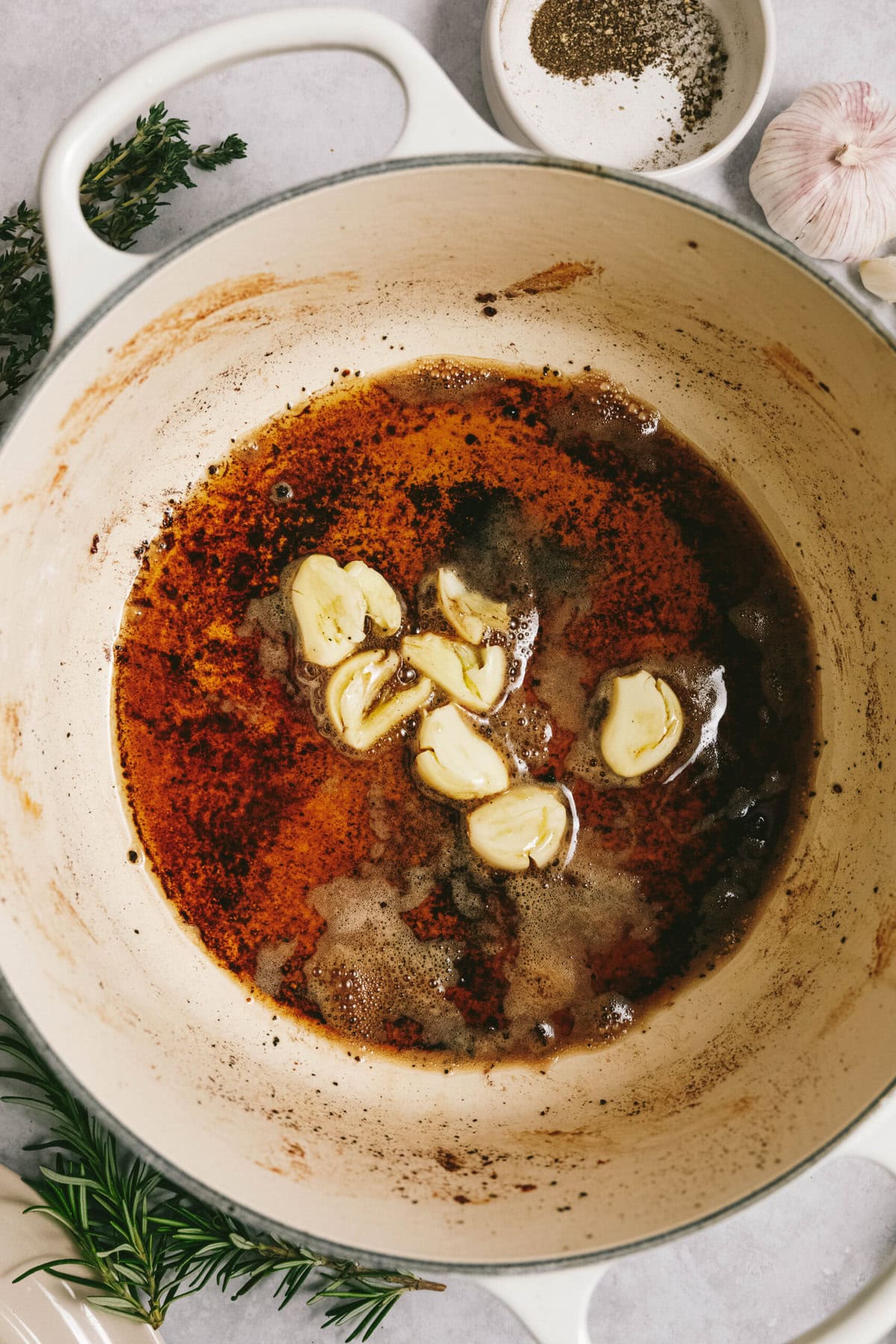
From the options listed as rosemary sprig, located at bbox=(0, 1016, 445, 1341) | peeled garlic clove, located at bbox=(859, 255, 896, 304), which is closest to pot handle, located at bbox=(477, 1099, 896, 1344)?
rosemary sprig, located at bbox=(0, 1016, 445, 1341)

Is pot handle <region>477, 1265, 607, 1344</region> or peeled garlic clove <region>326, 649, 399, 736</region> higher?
peeled garlic clove <region>326, 649, 399, 736</region>

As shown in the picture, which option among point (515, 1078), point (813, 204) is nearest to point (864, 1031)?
point (515, 1078)

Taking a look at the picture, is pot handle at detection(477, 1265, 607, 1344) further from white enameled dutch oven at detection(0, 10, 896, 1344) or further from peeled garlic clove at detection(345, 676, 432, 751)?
peeled garlic clove at detection(345, 676, 432, 751)

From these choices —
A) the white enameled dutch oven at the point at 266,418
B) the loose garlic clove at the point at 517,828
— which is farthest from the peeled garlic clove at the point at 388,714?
the white enameled dutch oven at the point at 266,418

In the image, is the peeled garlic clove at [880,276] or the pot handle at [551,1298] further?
the peeled garlic clove at [880,276]

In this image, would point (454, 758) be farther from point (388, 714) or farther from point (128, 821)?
point (128, 821)

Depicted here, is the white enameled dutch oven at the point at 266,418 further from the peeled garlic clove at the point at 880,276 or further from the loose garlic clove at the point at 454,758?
the loose garlic clove at the point at 454,758
